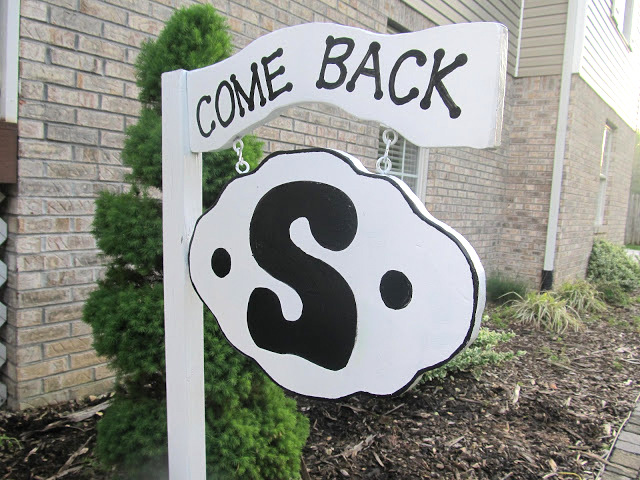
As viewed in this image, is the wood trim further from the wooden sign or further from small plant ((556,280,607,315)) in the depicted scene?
small plant ((556,280,607,315))

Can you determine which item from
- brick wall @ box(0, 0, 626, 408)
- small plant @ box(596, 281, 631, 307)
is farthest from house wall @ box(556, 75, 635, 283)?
brick wall @ box(0, 0, 626, 408)

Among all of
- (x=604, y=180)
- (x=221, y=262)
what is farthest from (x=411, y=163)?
(x=604, y=180)

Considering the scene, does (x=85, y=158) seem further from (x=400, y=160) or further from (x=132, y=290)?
(x=400, y=160)

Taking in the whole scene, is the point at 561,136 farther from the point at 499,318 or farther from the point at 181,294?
the point at 181,294

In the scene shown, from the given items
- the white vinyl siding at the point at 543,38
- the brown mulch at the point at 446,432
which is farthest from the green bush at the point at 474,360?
the white vinyl siding at the point at 543,38

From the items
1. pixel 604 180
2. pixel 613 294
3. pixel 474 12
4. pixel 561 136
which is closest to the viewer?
pixel 474 12

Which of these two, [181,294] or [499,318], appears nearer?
[181,294]

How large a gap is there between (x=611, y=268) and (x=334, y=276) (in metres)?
8.81

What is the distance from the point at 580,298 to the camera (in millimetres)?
6363

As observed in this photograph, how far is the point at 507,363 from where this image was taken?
4066 millimetres

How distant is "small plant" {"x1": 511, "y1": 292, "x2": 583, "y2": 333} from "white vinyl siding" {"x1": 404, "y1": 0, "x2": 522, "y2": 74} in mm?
3361

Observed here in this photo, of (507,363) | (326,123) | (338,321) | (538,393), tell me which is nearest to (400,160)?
(326,123)

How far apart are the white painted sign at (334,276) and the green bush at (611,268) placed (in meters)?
8.04

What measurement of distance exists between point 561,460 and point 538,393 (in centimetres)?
92
